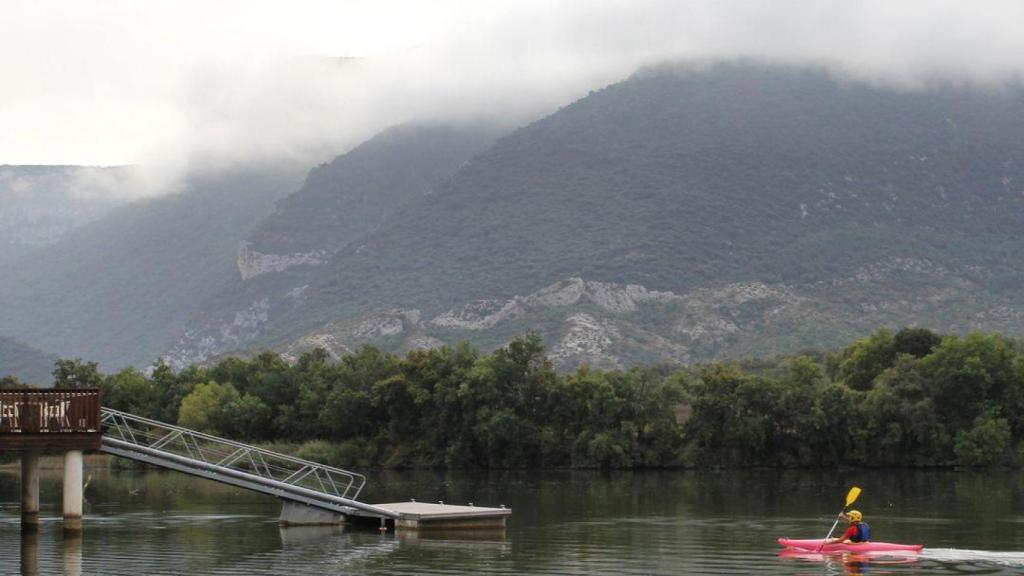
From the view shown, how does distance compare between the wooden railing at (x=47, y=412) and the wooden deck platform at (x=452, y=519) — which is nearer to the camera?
the wooden railing at (x=47, y=412)

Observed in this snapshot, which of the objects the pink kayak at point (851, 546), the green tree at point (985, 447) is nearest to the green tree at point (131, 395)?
the green tree at point (985, 447)

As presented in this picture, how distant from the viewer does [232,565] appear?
39812mm

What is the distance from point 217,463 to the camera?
51.4 meters

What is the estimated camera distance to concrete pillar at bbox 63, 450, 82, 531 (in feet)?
155

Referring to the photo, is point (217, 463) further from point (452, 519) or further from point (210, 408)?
point (210, 408)

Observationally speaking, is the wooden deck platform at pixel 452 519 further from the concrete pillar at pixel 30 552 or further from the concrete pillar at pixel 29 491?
the concrete pillar at pixel 29 491

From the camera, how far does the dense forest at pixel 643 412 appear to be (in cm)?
9931

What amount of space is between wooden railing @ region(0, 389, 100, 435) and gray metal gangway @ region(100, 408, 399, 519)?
1.00 m

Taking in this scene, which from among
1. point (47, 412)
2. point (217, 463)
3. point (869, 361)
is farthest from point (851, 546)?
point (869, 361)

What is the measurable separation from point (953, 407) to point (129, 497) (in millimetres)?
57461

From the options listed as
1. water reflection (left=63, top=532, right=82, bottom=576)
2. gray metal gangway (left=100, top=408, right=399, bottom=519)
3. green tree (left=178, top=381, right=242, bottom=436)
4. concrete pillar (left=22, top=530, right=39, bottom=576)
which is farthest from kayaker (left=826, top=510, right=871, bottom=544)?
green tree (left=178, top=381, right=242, bottom=436)

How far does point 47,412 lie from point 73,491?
9.28 feet

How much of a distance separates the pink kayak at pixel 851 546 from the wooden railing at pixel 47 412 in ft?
73.0

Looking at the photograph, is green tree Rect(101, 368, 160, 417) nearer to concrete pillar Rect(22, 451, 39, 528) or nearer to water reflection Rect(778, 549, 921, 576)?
concrete pillar Rect(22, 451, 39, 528)
